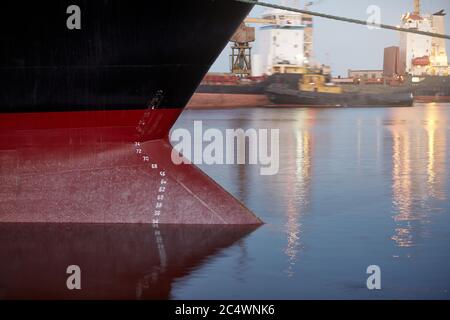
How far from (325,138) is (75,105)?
13.8m

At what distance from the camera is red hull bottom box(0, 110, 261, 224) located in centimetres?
737

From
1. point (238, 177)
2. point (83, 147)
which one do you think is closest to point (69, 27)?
point (83, 147)

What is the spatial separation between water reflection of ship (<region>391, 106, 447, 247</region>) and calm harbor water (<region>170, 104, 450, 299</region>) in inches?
0.5

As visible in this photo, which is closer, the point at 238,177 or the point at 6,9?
the point at 6,9

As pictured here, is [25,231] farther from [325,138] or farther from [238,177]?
[325,138]

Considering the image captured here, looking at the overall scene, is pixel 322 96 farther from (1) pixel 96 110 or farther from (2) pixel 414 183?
(1) pixel 96 110

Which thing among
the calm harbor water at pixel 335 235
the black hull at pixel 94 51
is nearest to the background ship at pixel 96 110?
the black hull at pixel 94 51

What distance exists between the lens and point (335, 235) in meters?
7.16

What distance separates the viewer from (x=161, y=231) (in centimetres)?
723

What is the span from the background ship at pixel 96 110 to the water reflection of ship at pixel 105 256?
0.19 metres

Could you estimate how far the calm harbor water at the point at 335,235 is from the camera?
5.45 m

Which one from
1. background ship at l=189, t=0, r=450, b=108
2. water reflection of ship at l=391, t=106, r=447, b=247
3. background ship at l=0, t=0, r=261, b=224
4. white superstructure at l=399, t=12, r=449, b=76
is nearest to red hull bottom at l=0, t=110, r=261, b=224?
background ship at l=0, t=0, r=261, b=224

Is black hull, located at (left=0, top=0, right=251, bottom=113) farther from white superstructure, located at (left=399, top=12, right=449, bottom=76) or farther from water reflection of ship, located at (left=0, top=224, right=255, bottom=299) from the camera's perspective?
white superstructure, located at (left=399, top=12, right=449, bottom=76)

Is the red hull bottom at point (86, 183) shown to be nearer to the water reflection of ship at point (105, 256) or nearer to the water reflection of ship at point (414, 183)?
the water reflection of ship at point (105, 256)
